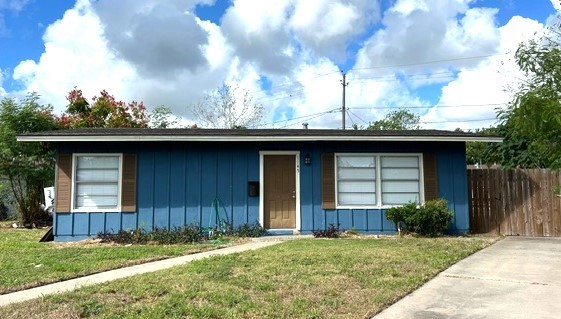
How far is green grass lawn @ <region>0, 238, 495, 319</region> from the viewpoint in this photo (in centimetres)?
446

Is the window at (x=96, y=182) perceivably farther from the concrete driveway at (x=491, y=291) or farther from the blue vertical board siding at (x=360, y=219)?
the concrete driveway at (x=491, y=291)

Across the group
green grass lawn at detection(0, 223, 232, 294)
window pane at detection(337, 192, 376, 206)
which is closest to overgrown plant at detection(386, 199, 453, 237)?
window pane at detection(337, 192, 376, 206)

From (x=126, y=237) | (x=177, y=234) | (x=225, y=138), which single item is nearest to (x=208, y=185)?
(x=225, y=138)

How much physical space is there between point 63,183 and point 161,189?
2.26m

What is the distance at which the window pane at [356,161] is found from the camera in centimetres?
1150

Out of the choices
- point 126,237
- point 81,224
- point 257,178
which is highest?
point 257,178

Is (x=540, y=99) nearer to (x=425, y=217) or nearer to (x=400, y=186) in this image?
(x=425, y=217)

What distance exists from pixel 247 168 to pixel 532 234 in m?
7.16

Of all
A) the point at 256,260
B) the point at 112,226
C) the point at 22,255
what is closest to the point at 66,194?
the point at 112,226

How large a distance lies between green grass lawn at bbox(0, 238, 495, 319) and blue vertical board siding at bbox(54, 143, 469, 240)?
132 inches

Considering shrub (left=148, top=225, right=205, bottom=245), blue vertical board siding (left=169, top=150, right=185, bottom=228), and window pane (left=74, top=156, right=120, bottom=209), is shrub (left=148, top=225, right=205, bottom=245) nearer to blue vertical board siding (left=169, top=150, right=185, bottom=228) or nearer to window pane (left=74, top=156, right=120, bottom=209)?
blue vertical board siding (left=169, top=150, right=185, bottom=228)

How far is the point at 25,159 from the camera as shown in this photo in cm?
1328

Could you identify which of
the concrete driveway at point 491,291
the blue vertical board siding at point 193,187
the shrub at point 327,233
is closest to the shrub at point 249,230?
the blue vertical board siding at point 193,187

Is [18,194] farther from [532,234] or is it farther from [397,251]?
[532,234]
